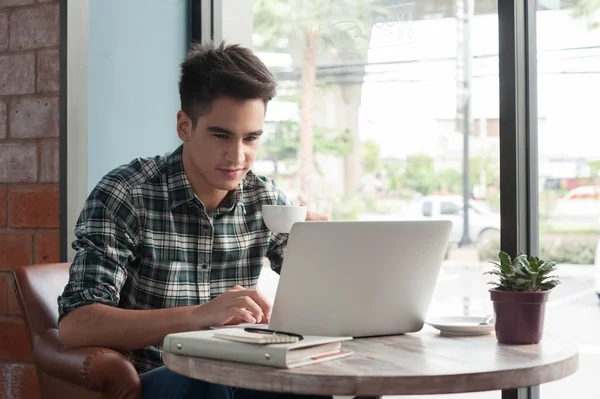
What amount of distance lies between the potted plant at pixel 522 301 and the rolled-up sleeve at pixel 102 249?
83 cm

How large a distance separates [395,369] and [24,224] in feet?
5.65

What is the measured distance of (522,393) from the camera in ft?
7.07

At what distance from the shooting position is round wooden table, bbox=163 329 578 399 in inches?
42.6

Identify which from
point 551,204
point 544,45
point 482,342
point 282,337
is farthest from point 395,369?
point 544,45

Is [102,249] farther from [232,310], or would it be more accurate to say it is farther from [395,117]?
[395,117]

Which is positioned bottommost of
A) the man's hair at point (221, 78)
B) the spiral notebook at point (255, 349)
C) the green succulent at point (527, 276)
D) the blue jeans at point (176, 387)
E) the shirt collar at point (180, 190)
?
the blue jeans at point (176, 387)

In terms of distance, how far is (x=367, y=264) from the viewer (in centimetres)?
133

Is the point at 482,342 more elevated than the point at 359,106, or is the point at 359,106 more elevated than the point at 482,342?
the point at 359,106

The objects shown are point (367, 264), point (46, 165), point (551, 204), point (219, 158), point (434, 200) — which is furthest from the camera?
point (46, 165)

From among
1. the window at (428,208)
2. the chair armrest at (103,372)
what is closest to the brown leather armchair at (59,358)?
the chair armrest at (103,372)

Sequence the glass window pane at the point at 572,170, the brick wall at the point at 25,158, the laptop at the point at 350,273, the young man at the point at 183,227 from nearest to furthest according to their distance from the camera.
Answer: the laptop at the point at 350,273 < the young man at the point at 183,227 < the glass window pane at the point at 572,170 < the brick wall at the point at 25,158

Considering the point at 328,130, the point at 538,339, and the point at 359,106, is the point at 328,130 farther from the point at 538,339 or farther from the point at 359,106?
the point at 538,339

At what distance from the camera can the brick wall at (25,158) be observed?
243cm

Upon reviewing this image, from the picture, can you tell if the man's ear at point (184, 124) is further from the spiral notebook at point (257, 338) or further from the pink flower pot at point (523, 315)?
the pink flower pot at point (523, 315)
